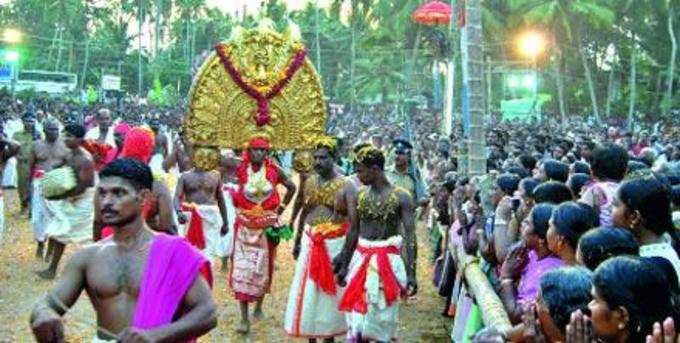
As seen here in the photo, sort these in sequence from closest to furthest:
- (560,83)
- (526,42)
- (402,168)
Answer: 1. (402,168)
2. (526,42)
3. (560,83)

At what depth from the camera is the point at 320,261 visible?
24.1 feet

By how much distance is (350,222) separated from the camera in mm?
6703

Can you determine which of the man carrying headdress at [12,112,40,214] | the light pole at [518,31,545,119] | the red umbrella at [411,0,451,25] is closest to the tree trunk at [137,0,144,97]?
the light pole at [518,31,545,119]

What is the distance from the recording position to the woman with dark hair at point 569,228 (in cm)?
403

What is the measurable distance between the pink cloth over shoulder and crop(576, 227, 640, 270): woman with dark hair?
1.67 meters

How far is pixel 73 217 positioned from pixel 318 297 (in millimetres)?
3803

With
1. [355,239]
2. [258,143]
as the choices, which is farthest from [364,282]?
[258,143]

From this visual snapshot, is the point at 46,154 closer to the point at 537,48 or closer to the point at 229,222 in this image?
the point at 229,222

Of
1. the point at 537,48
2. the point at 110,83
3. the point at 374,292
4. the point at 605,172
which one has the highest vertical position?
the point at 537,48

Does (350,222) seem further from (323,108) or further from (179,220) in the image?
(179,220)

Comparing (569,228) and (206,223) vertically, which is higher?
(569,228)

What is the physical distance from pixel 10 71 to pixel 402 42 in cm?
2144

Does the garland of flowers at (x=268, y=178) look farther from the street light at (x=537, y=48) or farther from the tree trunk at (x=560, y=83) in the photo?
the street light at (x=537, y=48)

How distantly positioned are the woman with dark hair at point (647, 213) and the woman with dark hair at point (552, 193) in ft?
2.97
